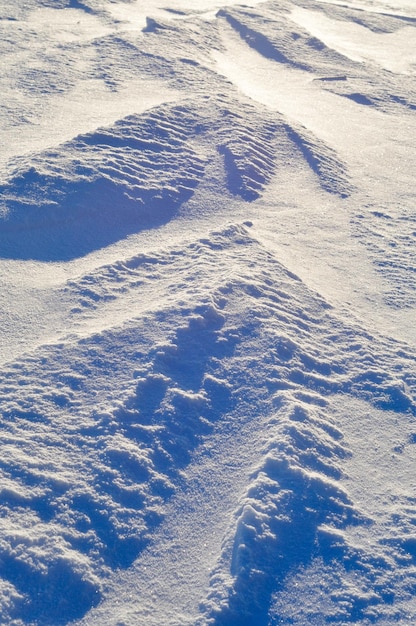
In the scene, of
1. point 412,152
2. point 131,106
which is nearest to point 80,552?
point 131,106

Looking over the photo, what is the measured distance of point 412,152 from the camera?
160 inches

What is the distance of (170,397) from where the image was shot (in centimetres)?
217

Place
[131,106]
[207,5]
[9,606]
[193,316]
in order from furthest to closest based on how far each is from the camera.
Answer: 1. [207,5]
2. [131,106]
3. [193,316]
4. [9,606]

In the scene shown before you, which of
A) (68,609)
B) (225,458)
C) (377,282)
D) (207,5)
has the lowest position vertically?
(68,609)

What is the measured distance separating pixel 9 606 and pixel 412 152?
3451mm

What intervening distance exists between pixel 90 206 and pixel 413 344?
1562 mm

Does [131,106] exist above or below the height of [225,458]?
above

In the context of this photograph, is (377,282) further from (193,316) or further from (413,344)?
(193,316)

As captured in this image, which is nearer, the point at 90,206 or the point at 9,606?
the point at 9,606

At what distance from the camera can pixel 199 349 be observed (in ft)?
7.72

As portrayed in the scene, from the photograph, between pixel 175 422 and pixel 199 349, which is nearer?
pixel 175 422

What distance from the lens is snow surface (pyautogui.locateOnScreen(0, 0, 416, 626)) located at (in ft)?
5.79

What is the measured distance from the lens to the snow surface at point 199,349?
1.76 m

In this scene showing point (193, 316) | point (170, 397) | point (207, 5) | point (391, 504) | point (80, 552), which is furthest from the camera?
point (207, 5)
